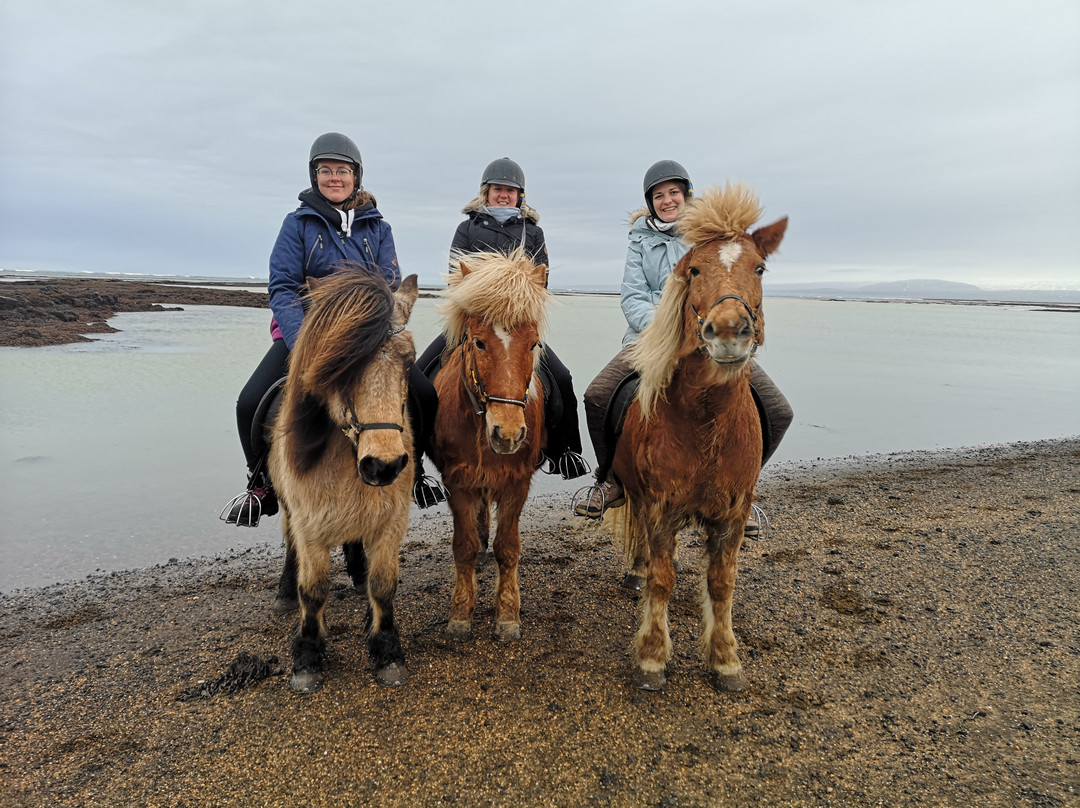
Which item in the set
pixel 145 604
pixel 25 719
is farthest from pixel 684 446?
pixel 145 604

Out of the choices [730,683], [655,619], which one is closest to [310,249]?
[655,619]

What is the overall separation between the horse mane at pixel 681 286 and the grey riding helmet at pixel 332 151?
234cm

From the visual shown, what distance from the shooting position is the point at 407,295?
10.8 ft

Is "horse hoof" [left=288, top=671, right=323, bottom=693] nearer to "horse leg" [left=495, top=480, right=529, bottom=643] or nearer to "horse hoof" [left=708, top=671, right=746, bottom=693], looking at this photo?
"horse leg" [left=495, top=480, right=529, bottom=643]

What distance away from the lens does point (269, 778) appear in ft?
8.85

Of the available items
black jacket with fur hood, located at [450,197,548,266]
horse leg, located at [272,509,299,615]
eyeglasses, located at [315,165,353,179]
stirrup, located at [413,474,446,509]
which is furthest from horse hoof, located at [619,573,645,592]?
eyeglasses, located at [315,165,353,179]

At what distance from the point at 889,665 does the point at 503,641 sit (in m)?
2.38

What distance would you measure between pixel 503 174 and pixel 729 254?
2.58m

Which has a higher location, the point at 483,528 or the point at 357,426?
the point at 357,426

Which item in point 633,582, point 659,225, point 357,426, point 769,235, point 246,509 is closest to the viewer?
point 357,426

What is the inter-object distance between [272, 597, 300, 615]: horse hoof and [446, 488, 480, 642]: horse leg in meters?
1.29

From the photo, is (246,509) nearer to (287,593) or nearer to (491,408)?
(287,593)

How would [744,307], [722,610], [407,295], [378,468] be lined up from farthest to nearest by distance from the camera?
[722,610] → [407,295] → [378,468] → [744,307]

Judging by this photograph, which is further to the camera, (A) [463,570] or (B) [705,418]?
(A) [463,570]
